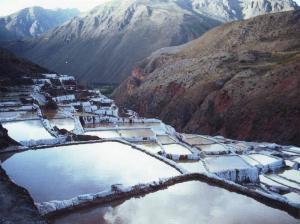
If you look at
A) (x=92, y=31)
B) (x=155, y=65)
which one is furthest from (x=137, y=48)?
(x=155, y=65)

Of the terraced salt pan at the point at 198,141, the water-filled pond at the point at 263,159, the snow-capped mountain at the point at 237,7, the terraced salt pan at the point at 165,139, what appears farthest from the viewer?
the snow-capped mountain at the point at 237,7

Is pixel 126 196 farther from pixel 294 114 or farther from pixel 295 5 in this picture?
pixel 295 5

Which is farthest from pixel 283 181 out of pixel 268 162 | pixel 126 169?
pixel 126 169

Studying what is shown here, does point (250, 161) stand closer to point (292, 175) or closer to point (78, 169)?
point (292, 175)

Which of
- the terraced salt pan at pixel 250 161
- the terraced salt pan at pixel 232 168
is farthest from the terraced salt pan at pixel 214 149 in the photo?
the terraced salt pan at pixel 250 161

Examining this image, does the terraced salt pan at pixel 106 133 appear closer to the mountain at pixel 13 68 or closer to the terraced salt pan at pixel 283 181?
the terraced salt pan at pixel 283 181

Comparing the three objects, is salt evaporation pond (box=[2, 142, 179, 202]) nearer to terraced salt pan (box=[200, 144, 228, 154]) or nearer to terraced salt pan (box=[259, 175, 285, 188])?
terraced salt pan (box=[259, 175, 285, 188])
